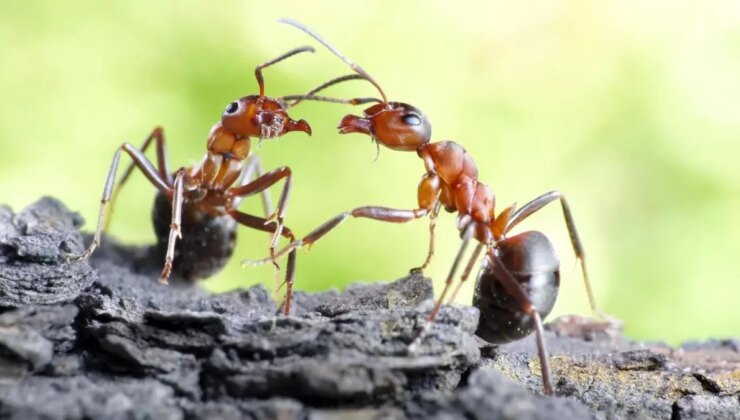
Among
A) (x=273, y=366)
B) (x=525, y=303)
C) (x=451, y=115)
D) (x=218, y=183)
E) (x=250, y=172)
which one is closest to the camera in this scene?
(x=273, y=366)

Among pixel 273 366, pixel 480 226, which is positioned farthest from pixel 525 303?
pixel 273 366

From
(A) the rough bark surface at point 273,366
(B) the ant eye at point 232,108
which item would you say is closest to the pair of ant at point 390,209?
(B) the ant eye at point 232,108

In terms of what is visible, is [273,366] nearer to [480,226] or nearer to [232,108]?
[480,226]

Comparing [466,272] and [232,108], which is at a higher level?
[232,108]

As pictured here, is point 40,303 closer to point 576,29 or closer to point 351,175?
point 351,175

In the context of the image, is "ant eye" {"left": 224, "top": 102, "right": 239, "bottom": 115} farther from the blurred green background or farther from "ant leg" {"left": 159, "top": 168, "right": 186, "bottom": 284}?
the blurred green background

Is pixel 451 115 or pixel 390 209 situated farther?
pixel 451 115

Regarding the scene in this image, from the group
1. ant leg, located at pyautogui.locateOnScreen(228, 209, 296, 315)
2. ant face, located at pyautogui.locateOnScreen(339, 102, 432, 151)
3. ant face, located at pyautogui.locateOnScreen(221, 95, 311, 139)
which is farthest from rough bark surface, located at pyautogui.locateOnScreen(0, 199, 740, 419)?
ant face, located at pyautogui.locateOnScreen(221, 95, 311, 139)

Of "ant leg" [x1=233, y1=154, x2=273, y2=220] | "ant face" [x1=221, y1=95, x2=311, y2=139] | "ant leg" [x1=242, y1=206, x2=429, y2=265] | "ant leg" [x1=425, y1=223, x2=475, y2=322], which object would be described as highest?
"ant face" [x1=221, y1=95, x2=311, y2=139]
